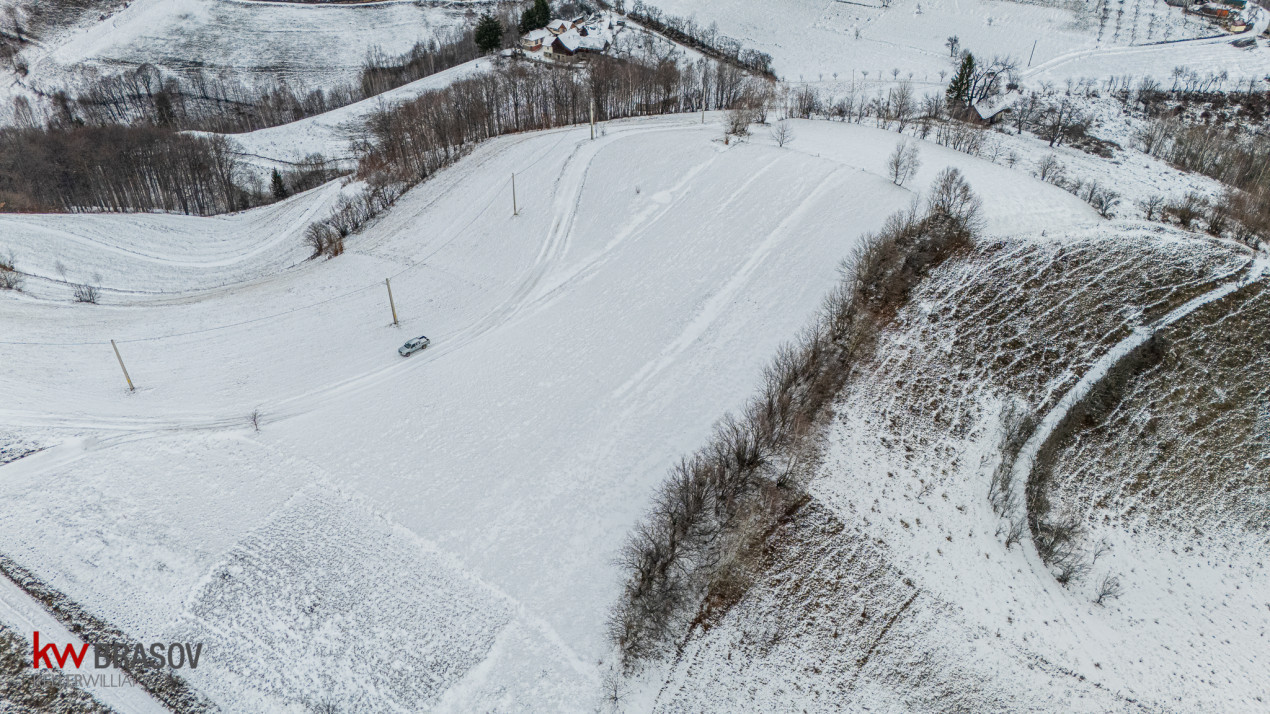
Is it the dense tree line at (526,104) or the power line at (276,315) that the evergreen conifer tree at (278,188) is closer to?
the dense tree line at (526,104)

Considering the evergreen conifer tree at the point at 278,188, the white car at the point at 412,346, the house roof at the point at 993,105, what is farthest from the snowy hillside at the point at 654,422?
the house roof at the point at 993,105

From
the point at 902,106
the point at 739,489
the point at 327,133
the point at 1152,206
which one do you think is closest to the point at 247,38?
the point at 327,133

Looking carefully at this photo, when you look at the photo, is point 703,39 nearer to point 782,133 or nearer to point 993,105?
point 993,105

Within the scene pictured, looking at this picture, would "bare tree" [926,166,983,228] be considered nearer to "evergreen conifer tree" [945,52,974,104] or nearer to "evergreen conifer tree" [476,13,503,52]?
"evergreen conifer tree" [945,52,974,104]

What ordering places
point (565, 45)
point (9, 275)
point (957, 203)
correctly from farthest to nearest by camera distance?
point (565, 45) → point (957, 203) → point (9, 275)

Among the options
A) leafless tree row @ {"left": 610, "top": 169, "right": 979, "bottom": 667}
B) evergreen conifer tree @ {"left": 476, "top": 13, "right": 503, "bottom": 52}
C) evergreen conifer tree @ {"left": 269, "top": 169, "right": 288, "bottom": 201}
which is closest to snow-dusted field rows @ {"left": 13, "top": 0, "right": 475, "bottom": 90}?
evergreen conifer tree @ {"left": 476, "top": 13, "right": 503, "bottom": 52}

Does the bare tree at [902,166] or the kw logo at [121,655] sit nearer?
the kw logo at [121,655]
